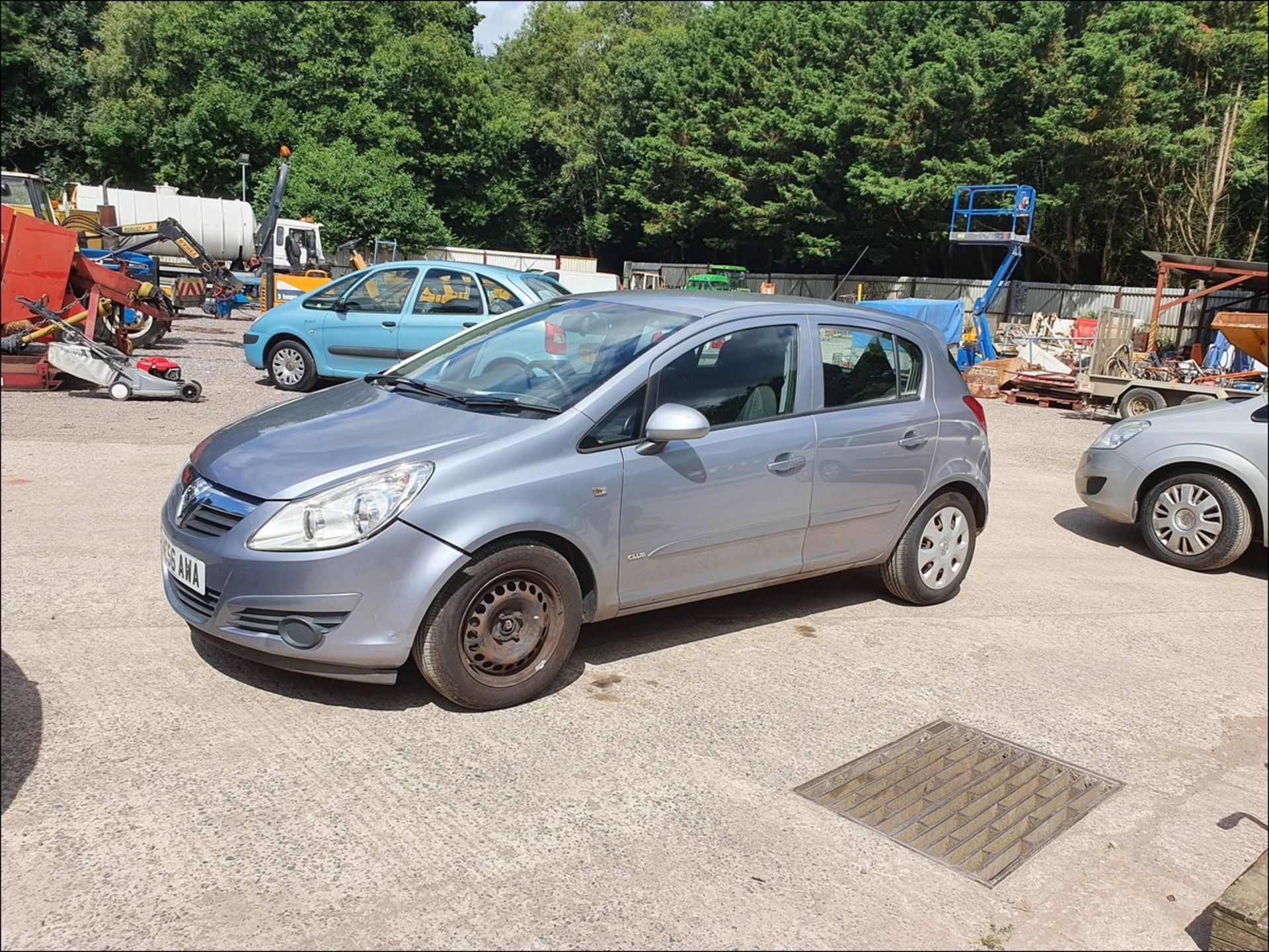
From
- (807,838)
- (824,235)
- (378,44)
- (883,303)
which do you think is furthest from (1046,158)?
(807,838)

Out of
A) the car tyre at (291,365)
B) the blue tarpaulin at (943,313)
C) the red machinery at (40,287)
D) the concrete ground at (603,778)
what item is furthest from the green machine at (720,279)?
the concrete ground at (603,778)

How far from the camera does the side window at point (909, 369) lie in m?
5.64

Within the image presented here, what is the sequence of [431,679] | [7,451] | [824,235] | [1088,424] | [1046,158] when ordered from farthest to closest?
[824,235] → [1046,158] → [1088,424] → [431,679] → [7,451]

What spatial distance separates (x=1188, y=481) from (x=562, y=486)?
5.15 m

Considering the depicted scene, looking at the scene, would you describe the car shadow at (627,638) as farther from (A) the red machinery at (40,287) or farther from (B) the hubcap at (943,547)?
(A) the red machinery at (40,287)

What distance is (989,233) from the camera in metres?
23.6

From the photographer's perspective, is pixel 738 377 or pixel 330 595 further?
pixel 738 377

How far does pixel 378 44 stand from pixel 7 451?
1832 inches

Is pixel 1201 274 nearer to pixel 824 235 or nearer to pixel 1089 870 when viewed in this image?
pixel 1089 870

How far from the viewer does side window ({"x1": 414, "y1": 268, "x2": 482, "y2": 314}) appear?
12.0 metres

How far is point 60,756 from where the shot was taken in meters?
3.48

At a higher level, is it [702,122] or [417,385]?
[702,122]

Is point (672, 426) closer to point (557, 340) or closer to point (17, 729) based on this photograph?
point (557, 340)

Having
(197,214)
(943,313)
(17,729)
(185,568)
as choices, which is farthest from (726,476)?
(197,214)
